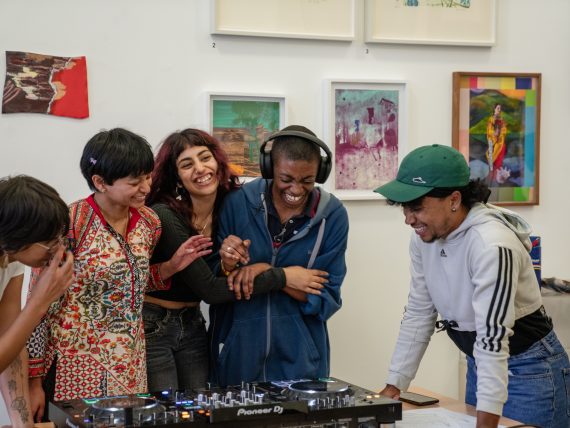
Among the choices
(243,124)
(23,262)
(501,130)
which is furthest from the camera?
(501,130)

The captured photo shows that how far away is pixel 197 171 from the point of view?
8.75ft

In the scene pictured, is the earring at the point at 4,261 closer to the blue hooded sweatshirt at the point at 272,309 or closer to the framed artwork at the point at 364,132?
the blue hooded sweatshirt at the point at 272,309

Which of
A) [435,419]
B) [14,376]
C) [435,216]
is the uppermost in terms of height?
Result: [435,216]

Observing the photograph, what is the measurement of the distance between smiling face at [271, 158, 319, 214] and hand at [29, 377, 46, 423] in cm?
96

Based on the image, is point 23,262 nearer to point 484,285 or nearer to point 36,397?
point 36,397

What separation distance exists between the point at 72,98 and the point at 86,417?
1593mm

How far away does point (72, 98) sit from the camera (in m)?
3.04

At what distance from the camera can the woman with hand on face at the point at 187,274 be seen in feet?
8.52

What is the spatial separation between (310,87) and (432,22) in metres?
0.62

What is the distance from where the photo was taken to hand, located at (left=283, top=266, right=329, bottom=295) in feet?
8.73

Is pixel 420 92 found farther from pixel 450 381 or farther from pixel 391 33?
pixel 450 381

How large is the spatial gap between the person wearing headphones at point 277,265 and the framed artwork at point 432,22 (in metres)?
0.89

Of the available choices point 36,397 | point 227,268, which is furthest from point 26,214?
point 227,268

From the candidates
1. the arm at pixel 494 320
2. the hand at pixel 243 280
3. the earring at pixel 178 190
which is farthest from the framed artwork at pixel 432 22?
the arm at pixel 494 320
